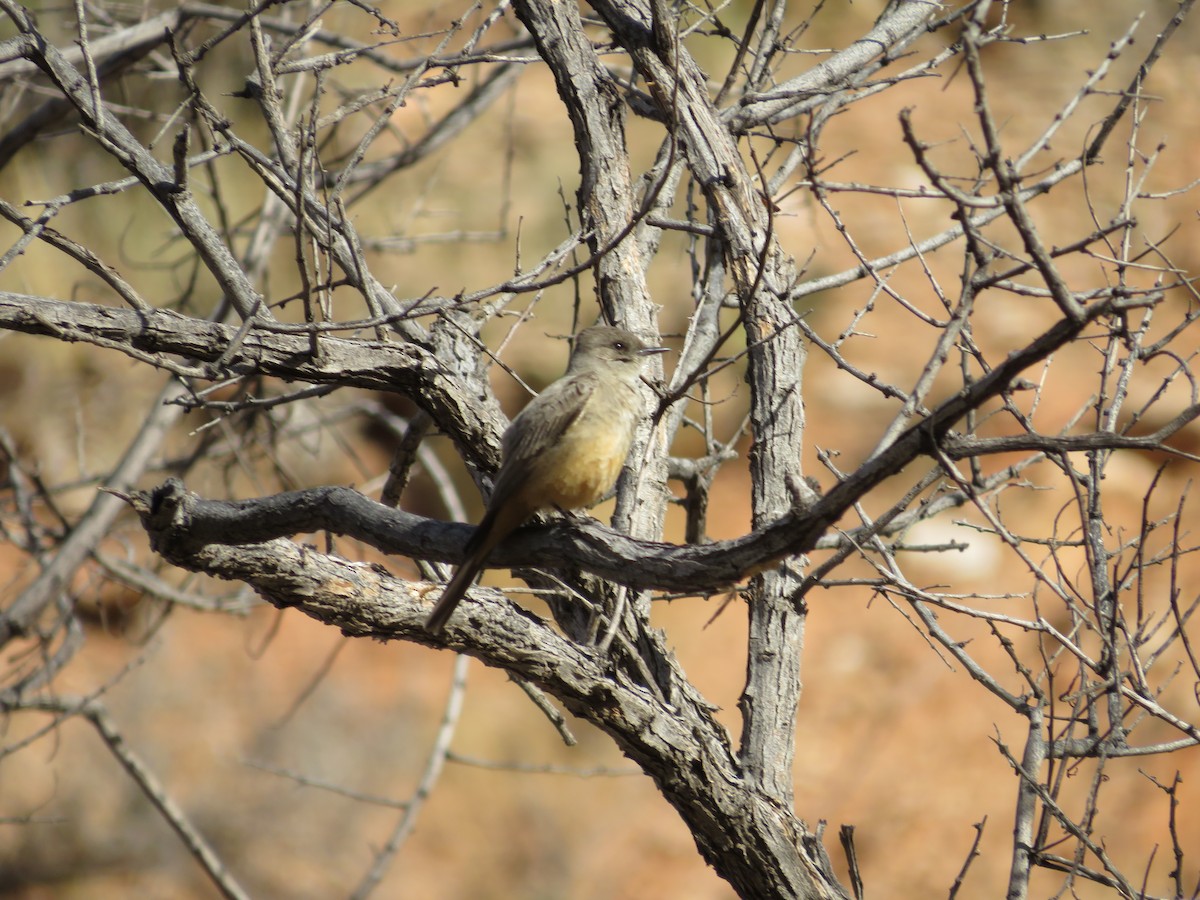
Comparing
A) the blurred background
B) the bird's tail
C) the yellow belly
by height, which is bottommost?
the bird's tail

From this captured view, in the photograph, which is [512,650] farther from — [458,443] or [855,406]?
[855,406]

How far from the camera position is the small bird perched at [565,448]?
11.8ft

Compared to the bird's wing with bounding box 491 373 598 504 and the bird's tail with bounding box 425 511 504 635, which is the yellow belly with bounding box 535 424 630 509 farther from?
the bird's tail with bounding box 425 511 504 635

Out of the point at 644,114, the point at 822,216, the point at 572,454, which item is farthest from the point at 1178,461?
the point at 572,454

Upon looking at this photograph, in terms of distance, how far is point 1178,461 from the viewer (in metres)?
12.5

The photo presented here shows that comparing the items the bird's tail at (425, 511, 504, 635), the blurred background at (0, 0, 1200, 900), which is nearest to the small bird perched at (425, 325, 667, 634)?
the bird's tail at (425, 511, 504, 635)

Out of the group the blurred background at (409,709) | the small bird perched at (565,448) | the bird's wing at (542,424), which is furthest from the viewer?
the blurred background at (409,709)

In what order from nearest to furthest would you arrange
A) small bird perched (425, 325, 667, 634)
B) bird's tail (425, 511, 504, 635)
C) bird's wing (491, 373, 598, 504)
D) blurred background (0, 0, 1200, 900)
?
Result: 1. bird's tail (425, 511, 504, 635)
2. small bird perched (425, 325, 667, 634)
3. bird's wing (491, 373, 598, 504)
4. blurred background (0, 0, 1200, 900)

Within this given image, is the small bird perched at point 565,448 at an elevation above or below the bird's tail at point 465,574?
above

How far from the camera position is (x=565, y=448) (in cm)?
403

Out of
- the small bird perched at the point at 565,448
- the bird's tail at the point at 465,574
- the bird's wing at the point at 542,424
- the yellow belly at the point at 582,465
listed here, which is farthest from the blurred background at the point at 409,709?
the bird's tail at the point at 465,574

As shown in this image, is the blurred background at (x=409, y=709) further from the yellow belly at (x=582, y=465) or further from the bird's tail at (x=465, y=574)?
the bird's tail at (x=465, y=574)

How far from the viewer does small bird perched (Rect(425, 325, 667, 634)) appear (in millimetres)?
3611

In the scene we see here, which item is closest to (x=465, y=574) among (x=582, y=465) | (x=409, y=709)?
(x=582, y=465)
